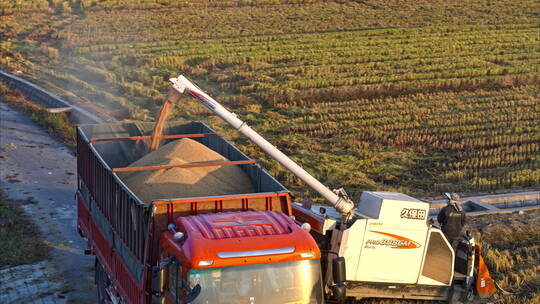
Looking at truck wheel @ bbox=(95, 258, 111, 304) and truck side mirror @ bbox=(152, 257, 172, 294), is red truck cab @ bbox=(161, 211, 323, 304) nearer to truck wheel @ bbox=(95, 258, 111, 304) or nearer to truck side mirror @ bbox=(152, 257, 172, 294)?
truck side mirror @ bbox=(152, 257, 172, 294)

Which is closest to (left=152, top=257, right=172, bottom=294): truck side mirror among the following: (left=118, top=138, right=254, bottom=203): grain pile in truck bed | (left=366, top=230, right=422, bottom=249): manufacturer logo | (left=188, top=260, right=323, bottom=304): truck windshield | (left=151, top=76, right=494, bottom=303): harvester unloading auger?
(left=188, top=260, right=323, bottom=304): truck windshield

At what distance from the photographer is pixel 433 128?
27.9 meters

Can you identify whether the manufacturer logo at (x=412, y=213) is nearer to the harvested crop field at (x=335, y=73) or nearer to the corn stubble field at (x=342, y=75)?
the corn stubble field at (x=342, y=75)

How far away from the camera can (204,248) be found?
925 centimetres

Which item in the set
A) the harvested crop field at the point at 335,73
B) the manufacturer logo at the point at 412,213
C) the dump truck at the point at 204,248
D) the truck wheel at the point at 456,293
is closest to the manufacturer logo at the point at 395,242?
the manufacturer logo at the point at 412,213

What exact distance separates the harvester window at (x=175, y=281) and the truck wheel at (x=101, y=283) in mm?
3639

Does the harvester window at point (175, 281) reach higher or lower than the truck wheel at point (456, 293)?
higher

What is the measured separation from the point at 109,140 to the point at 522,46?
35308 millimetres

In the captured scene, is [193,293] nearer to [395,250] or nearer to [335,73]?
[395,250]

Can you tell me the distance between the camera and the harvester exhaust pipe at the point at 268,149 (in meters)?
13.0

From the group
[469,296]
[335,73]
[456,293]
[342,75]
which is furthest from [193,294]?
[335,73]

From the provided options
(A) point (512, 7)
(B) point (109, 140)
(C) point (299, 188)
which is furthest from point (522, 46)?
(B) point (109, 140)

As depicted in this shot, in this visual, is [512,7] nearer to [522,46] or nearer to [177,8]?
[522,46]

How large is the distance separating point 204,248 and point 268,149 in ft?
13.6
